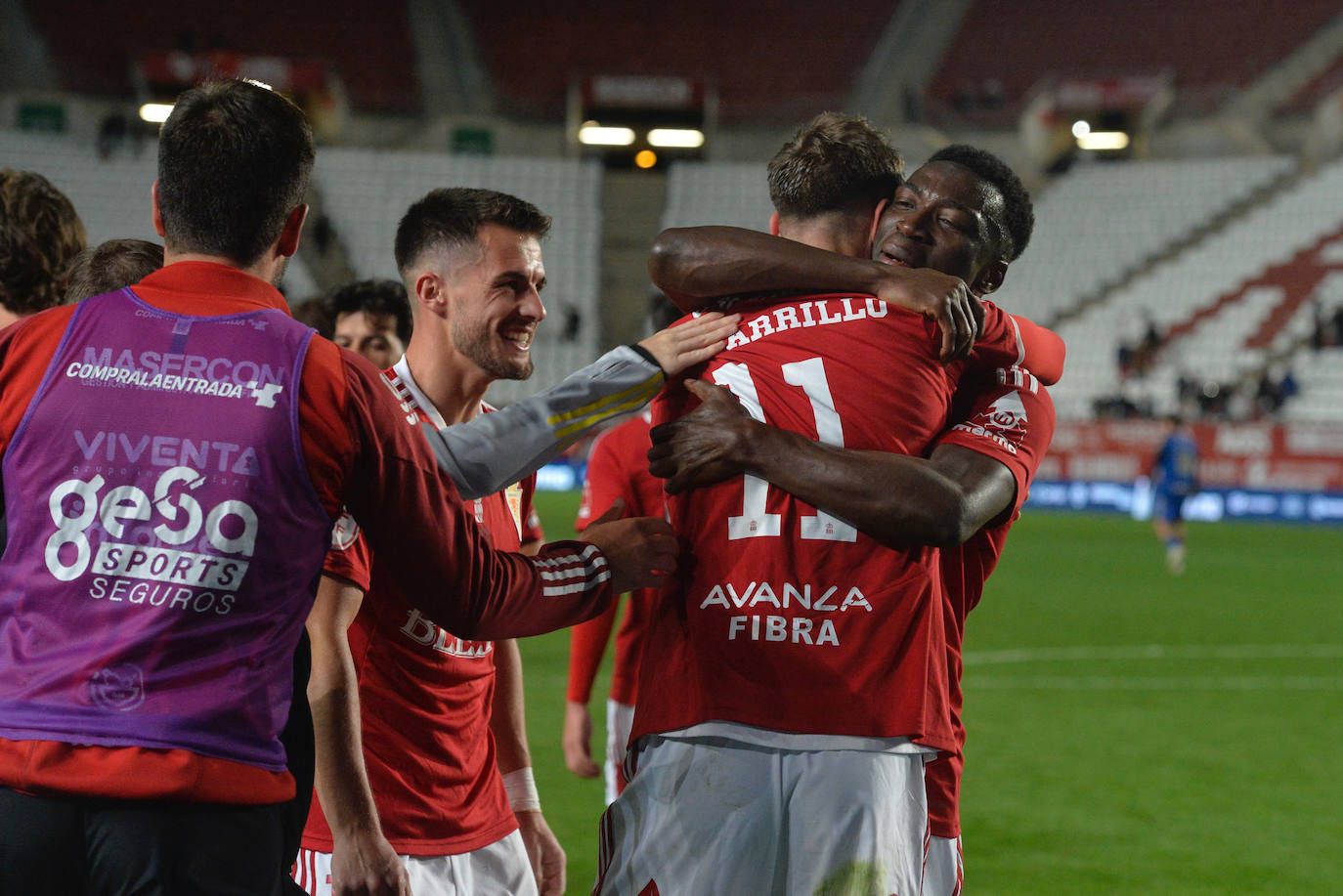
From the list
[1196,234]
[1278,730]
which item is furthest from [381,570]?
[1196,234]

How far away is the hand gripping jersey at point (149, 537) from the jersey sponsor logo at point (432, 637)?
874 millimetres

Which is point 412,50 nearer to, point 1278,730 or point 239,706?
point 1278,730

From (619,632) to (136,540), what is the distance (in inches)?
97.4

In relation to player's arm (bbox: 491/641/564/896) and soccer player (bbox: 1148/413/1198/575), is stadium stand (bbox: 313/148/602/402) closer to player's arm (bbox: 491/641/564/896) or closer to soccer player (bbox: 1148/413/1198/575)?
soccer player (bbox: 1148/413/1198/575)

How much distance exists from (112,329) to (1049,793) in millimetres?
5818

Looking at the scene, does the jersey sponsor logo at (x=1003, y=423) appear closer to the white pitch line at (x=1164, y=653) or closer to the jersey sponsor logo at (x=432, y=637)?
the jersey sponsor logo at (x=432, y=637)

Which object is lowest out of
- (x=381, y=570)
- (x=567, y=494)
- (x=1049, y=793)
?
(x=1049, y=793)

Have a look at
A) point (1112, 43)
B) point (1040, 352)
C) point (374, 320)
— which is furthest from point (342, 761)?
point (1112, 43)

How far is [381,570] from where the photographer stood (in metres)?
2.75

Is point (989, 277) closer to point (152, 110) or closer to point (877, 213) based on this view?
point (877, 213)

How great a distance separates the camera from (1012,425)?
2525mm

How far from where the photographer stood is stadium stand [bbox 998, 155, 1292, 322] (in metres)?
32.3

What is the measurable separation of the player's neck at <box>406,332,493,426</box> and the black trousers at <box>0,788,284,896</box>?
1474 mm

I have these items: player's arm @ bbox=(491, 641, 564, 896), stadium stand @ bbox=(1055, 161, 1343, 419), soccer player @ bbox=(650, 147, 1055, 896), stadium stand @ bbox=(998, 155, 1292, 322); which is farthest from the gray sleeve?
stadium stand @ bbox=(998, 155, 1292, 322)
